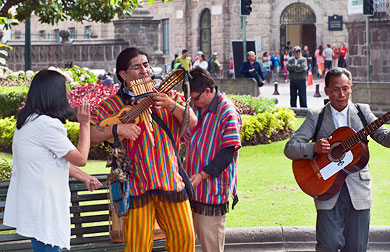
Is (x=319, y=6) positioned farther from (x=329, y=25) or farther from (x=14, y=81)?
(x=14, y=81)

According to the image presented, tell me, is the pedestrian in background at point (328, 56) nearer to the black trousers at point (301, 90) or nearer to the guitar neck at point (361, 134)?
the black trousers at point (301, 90)

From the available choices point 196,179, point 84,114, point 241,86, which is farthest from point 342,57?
point 84,114

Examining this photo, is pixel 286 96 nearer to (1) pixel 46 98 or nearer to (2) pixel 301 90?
(2) pixel 301 90

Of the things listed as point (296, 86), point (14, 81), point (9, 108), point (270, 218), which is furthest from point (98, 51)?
point (270, 218)

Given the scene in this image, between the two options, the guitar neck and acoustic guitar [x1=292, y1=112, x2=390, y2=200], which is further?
acoustic guitar [x1=292, y1=112, x2=390, y2=200]

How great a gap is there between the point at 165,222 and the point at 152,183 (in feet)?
1.00

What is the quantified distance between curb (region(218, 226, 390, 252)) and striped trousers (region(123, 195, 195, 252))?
211 cm

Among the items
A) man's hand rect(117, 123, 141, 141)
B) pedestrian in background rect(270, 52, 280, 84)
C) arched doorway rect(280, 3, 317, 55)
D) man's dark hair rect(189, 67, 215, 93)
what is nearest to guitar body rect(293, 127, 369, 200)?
man's dark hair rect(189, 67, 215, 93)

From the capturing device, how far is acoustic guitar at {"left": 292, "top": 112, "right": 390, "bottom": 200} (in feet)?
18.0

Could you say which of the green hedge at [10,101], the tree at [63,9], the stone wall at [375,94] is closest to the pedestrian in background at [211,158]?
the tree at [63,9]

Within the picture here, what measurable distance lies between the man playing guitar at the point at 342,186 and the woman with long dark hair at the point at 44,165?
5.67 ft

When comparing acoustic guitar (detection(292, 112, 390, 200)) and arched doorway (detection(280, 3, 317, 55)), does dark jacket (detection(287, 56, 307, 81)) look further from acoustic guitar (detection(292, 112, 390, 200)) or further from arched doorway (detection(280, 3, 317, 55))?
arched doorway (detection(280, 3, 317, 55))

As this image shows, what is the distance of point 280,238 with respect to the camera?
24.0 feet

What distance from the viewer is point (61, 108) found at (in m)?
4.85
